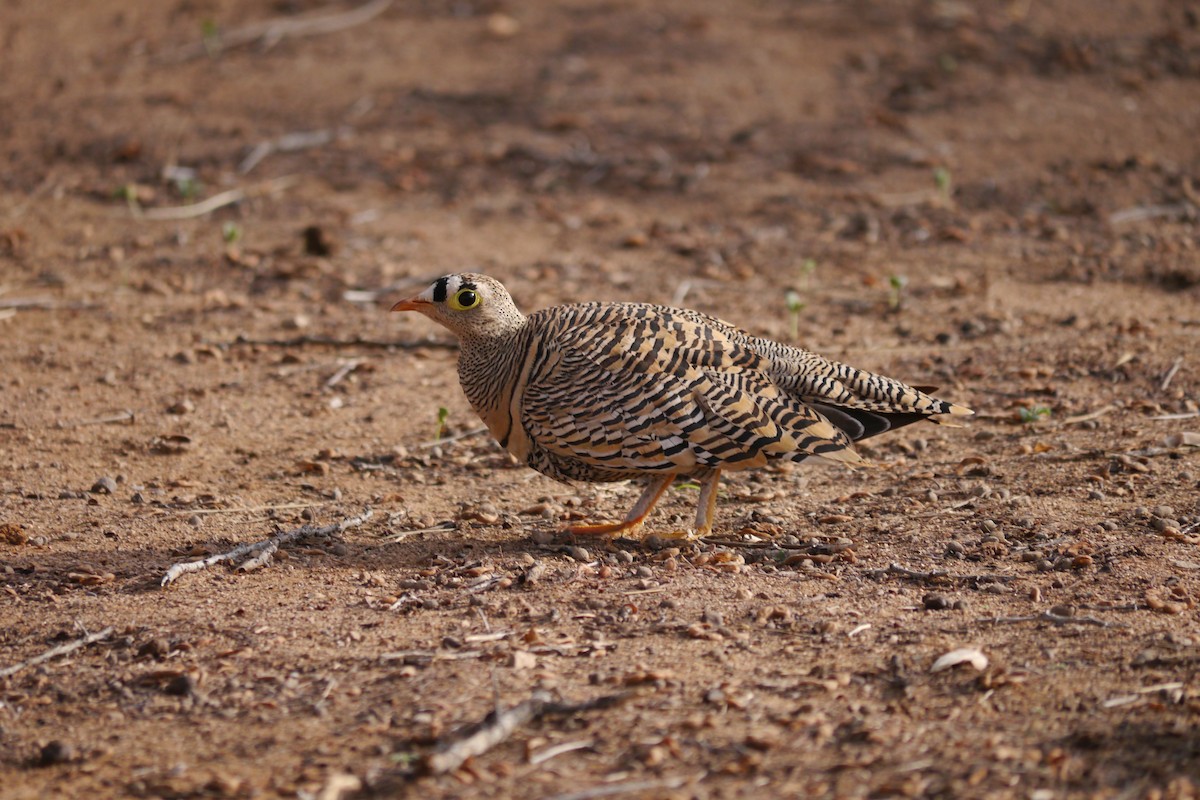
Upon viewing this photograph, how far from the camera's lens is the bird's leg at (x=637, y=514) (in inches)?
221

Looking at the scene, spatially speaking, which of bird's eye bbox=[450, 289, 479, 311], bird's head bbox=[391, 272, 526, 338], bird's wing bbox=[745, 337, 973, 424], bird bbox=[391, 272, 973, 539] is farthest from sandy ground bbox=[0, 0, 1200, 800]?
bird's eye bbox=[450, 289, 479, 311]

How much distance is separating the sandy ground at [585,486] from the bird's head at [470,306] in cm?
86

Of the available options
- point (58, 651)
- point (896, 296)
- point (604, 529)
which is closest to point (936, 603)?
point (604, 529)

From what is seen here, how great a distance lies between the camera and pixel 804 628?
465 cm

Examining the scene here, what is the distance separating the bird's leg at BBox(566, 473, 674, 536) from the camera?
5602 mm

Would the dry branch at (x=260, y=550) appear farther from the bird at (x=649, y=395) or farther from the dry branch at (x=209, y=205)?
the dry branch at (x=209, y=205)

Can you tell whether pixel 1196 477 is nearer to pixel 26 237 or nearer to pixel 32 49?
pixel 26 237

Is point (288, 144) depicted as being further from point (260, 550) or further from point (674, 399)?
point (674, 399)

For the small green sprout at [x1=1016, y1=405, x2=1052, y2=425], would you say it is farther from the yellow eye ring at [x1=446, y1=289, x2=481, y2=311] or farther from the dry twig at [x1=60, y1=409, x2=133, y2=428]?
the dry twig at [x1=60, y1=409, x2=133, y2=428]

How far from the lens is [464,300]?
5.73m

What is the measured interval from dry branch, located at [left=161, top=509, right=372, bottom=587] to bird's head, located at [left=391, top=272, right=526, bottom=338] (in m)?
0.96

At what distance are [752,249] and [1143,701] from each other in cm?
592

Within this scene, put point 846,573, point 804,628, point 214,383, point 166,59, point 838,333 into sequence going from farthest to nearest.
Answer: point 166,59
point 838,333
point 214,383
point 846,573
point 804,628

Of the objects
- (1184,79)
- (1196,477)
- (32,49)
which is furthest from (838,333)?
(32,49)
